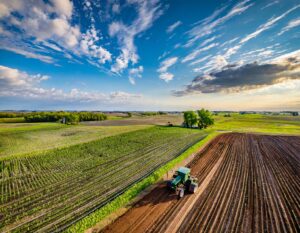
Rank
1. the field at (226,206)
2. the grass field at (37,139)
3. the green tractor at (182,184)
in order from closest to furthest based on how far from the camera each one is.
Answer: the field at (226,206) < the green tractor at (182,184) < the grass field at (37,139)

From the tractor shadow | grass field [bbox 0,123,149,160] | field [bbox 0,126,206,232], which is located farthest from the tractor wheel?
grass field [bbox 0,123,149,160]

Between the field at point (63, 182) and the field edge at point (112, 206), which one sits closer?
the field edge at point (112, 206)

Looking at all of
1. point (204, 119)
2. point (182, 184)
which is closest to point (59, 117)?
point (204, 119)

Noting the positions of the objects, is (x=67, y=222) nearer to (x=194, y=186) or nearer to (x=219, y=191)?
(x=194, y=186)

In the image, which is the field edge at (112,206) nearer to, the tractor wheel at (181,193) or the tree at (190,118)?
the tractor wheel at (181,193)

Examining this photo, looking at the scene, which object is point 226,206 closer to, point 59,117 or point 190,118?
point 190,118

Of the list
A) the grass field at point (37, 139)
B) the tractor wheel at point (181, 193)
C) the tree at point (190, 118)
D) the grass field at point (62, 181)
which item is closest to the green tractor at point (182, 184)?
the tractor wheel at point (181, 193)

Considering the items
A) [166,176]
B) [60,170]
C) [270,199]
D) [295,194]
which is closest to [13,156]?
[60,170]

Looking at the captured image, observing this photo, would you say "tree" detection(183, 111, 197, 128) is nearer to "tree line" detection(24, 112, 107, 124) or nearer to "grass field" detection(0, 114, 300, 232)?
"grass field" detection(0, 114, 300, 232)
